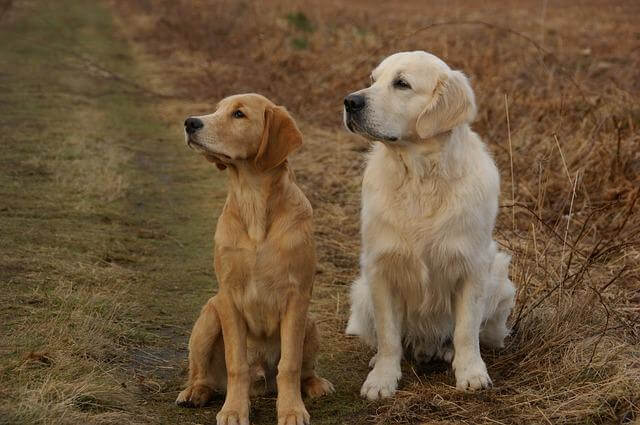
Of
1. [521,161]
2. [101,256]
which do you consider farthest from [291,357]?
[521,161]

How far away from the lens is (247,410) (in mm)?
3910

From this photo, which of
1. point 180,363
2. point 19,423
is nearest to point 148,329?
point 180,363

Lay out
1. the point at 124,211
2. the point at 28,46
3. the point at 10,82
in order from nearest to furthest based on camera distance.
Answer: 1. the point at 124,211
2. the point at 10,82
3. the point at 28,46

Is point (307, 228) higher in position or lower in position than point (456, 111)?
lower

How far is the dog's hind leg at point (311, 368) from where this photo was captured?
4254 mm

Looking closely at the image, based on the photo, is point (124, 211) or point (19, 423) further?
point (124, 211)

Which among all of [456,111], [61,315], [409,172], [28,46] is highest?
[456,111]

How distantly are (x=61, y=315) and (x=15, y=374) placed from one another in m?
0.77

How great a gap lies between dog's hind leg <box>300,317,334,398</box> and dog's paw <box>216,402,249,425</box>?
470 mm

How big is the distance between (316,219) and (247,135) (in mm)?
3469

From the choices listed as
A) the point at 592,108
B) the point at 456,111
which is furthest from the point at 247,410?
the point at 592,108

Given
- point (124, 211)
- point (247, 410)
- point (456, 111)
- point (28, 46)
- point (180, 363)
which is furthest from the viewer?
point (28, 46)

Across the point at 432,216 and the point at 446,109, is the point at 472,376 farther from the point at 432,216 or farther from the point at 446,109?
the point at 446,109

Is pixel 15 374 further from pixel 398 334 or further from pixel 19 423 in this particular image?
pixel 398 334
